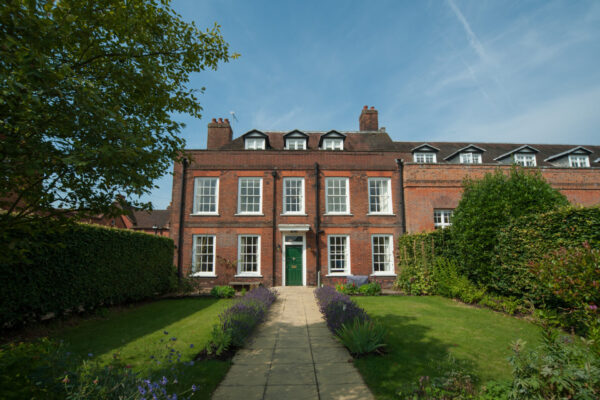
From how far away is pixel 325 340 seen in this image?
6695 mm

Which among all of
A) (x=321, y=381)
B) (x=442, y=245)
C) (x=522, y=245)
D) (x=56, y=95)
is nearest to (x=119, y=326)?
(x=321, y=381)

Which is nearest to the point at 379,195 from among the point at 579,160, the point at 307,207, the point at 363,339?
the point at 307,207

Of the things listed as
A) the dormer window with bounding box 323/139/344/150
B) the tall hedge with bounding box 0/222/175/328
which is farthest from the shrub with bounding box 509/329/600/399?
the dormer window with bounding box 323/139/344/150

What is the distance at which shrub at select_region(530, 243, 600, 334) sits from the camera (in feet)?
18.7

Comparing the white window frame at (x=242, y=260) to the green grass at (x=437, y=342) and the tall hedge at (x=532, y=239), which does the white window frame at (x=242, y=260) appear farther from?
the tall hedge at (x=532, y=239)

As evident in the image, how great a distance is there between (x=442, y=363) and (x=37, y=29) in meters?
6.97

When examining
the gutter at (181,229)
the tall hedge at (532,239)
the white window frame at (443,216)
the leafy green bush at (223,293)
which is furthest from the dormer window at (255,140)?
the tall hedge at (532,239)

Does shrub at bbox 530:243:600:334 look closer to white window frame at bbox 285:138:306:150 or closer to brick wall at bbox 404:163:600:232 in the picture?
brick wall at bbox 404:163:600:232

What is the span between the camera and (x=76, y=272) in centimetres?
843

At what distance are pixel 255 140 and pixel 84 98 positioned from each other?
15.9 meters

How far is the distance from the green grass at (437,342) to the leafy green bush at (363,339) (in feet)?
0.56

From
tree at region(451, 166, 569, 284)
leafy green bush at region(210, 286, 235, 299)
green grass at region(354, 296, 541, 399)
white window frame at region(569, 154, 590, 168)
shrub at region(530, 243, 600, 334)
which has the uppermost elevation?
→ white window frame at region(569, 154, 590, 168)

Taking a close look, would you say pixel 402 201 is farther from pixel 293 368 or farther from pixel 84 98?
pixel 84 98

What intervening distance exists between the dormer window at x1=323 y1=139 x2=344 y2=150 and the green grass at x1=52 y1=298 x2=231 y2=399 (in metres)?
12.0
